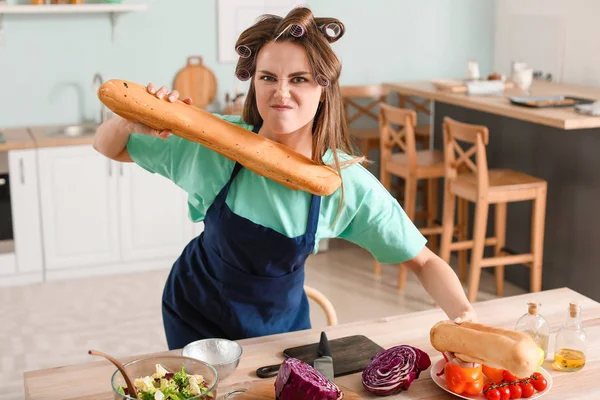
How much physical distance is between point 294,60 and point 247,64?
132 mm

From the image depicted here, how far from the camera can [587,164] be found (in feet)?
13.1

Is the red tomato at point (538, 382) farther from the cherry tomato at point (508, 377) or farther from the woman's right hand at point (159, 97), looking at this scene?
the woman's right hand at point (159, 97)

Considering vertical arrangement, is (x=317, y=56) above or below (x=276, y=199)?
above

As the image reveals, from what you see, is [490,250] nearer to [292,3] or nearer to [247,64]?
[292,3]

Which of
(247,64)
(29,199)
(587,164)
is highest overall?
(247,64)

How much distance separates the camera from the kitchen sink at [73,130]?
190 inches

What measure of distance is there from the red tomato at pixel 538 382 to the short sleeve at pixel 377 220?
1.26 feet

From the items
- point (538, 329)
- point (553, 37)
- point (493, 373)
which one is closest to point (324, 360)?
point (493, 373)

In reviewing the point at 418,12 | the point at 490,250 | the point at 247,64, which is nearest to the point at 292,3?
the point at 418,12

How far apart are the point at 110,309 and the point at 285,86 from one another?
2937 mm

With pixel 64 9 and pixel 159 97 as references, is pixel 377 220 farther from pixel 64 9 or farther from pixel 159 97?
pixel 64 9

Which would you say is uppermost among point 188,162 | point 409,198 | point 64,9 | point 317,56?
point 64,9

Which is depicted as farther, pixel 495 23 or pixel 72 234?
pixel 495 23

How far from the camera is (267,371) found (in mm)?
1604
